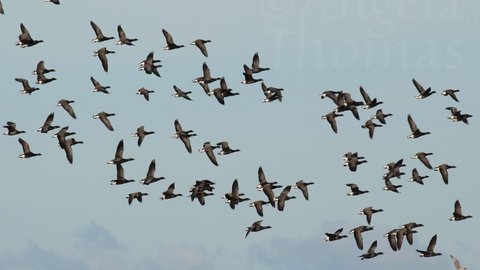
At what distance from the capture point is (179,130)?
3369 inches

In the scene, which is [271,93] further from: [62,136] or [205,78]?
[62,136]

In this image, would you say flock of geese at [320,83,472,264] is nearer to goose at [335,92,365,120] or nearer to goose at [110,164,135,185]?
goose at [335,92,365,120]

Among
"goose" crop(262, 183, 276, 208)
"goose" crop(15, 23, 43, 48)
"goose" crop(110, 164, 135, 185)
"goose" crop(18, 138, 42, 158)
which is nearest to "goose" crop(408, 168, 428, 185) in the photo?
"goose" crop(262, 183, 276, 208)

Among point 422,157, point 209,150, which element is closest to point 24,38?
point 209,150

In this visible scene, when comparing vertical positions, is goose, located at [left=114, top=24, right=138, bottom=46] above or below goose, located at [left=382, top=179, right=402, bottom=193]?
above

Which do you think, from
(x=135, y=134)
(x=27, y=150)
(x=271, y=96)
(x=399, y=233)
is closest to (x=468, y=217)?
(x=399, y=233)

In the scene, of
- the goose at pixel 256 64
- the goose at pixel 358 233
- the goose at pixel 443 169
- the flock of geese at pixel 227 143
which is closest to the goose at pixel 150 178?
the flock of geese at pixel 227 143

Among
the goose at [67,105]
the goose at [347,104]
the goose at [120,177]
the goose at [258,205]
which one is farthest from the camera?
the goose at [120,177]

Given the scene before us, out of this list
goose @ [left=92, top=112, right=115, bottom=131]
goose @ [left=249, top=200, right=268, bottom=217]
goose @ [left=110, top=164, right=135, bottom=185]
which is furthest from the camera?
goose @ [left=110, top=164, right=135, bottom=185]

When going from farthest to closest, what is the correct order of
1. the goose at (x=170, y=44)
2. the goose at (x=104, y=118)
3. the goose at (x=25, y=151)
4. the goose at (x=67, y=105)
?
the goose at (x=25, y=151)
the goose at (x=170, y=44)
the goose at (x=104, y=118)
the goose at (x=67, y=105)

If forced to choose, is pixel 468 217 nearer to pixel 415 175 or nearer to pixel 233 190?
pixel 415 175

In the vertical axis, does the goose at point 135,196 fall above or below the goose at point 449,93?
below

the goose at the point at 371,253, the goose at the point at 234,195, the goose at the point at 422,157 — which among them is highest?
the goose at the point at 422,157

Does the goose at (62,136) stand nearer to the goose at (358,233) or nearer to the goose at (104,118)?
the goose at (104,118)
